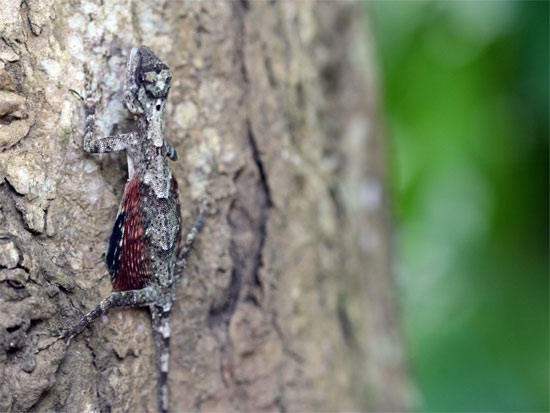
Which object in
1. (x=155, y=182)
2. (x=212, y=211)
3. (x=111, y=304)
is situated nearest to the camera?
(x=111, y=304)

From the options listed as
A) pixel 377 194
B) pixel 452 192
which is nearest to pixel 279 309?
pixel 377 194

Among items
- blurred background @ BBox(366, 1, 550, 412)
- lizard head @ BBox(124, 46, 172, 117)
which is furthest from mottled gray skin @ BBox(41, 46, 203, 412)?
blurred background @ BBox(366, 1, 550, 412)

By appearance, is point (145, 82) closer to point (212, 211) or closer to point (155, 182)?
point (155, 182)

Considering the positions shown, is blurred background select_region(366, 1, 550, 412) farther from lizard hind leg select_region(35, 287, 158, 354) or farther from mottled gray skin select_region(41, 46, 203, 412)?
lizard hind leg select_region(35, 287, 158, 354)

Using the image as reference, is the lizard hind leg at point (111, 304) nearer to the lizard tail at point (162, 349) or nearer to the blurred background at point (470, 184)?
the lizard tail at point (162, 349)

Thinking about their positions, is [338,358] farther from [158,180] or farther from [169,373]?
[158,180]

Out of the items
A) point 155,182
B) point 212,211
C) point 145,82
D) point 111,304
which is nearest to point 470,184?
point 212,211

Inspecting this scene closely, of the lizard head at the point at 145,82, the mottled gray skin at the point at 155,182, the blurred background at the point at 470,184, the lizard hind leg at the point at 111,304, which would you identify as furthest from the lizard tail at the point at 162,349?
the blurred background at the point at 470,184
